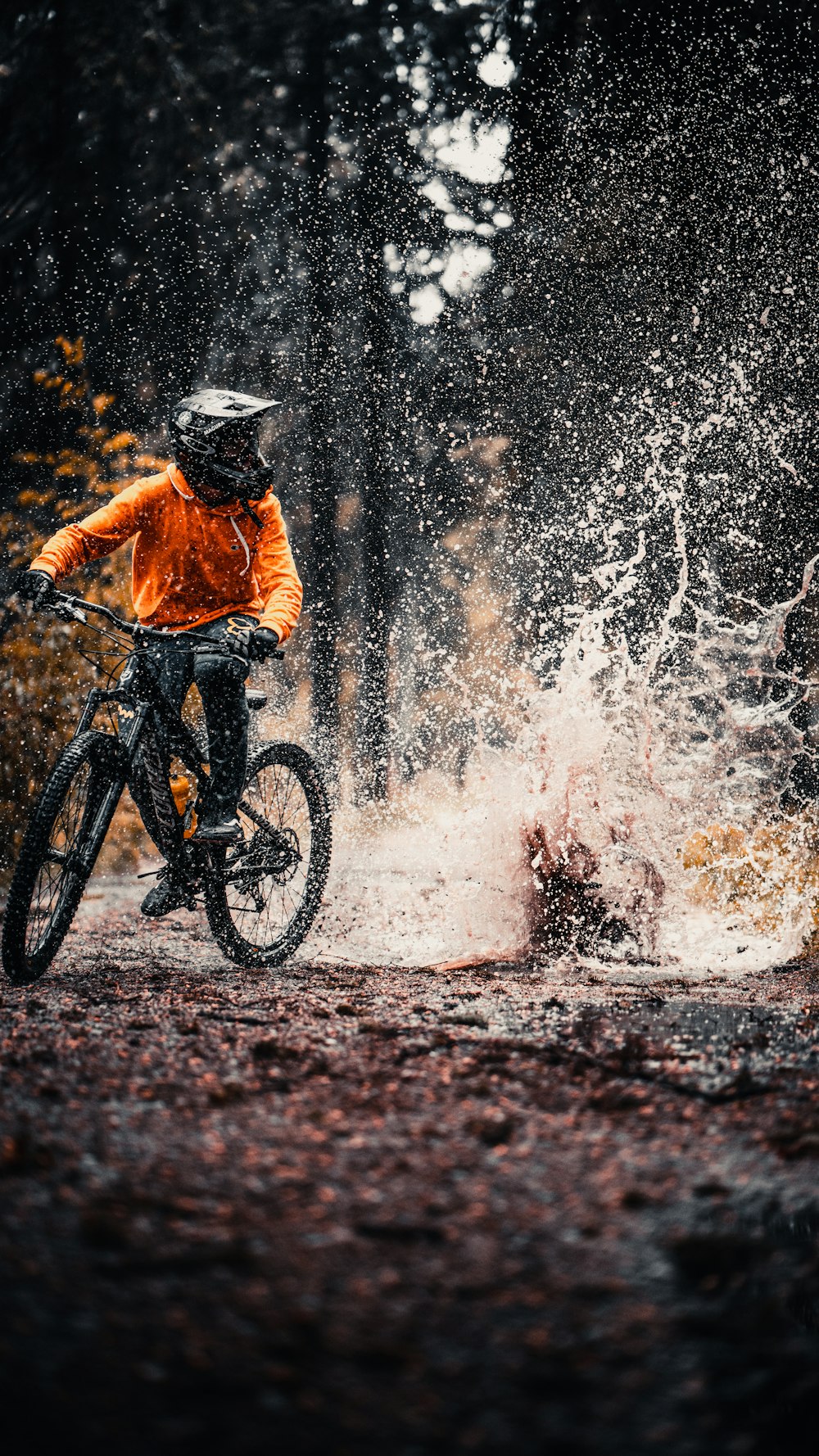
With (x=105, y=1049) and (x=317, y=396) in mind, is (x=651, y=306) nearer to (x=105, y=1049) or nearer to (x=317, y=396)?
(x=317, y=396)

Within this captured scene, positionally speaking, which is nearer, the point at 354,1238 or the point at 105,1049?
the point at 354,1238

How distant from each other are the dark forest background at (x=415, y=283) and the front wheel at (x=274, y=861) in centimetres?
272

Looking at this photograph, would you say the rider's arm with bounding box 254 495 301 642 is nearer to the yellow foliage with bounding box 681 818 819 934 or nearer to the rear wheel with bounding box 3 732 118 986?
the rear wheel with bounding box 3 732 118 986

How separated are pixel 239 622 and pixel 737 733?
311 centimetres

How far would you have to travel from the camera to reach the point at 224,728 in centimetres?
394

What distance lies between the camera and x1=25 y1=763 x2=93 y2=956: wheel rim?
11.7 feet

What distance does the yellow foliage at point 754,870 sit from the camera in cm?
514

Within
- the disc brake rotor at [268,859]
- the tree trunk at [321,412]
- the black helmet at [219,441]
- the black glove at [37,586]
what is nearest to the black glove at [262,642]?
the black helmet at [219,441]

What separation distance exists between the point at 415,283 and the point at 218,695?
10.8m

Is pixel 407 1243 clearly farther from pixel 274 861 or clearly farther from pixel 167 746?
pixel 274 861

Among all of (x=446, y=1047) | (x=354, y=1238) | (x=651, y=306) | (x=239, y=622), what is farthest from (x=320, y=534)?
(x=354, y=1238)

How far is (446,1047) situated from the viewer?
2607 mm

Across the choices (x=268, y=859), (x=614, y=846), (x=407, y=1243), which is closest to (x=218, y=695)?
(x=268, y=859)

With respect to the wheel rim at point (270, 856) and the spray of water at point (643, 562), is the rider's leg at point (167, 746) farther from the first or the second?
the spray of water at point (643, 562)
